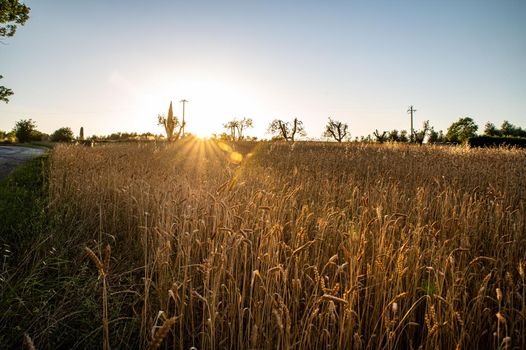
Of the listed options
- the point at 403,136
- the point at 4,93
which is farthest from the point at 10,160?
the point at 403,136

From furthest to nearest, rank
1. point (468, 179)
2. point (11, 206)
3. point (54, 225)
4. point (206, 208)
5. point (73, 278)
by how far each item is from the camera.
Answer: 1. point (468, 179)
2. point (11, 206)
3. point (54, 225)
4. point (206, 208)
5. point (73, 278)

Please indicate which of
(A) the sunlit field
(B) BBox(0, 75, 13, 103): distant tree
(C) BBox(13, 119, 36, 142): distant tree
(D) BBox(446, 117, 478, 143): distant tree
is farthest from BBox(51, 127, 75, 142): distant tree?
(D) BBox(446, 117, 478, 143): distant tree

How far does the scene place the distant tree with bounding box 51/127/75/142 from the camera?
41406 millimetres

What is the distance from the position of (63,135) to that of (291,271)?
156 feet

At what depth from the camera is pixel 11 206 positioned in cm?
498

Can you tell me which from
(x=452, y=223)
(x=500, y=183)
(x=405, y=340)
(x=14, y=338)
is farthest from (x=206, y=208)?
(x=500, y=183)

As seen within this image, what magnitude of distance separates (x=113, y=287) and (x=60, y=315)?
520mm

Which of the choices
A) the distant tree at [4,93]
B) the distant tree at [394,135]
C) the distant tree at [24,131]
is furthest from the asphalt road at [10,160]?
the distant tree at [394,135]

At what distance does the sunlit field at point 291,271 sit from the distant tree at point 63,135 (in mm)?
41410

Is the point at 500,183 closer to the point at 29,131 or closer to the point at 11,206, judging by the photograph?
the point at 11,206

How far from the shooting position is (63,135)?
41.8 m

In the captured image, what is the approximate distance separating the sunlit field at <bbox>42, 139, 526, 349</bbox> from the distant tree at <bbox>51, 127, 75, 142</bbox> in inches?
1630

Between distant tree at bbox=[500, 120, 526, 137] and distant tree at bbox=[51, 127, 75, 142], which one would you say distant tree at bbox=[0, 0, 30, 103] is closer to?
distant tree at bbox=[51, 127, 75, 142]

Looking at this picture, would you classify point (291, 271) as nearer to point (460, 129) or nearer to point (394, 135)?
point (394, 135)
